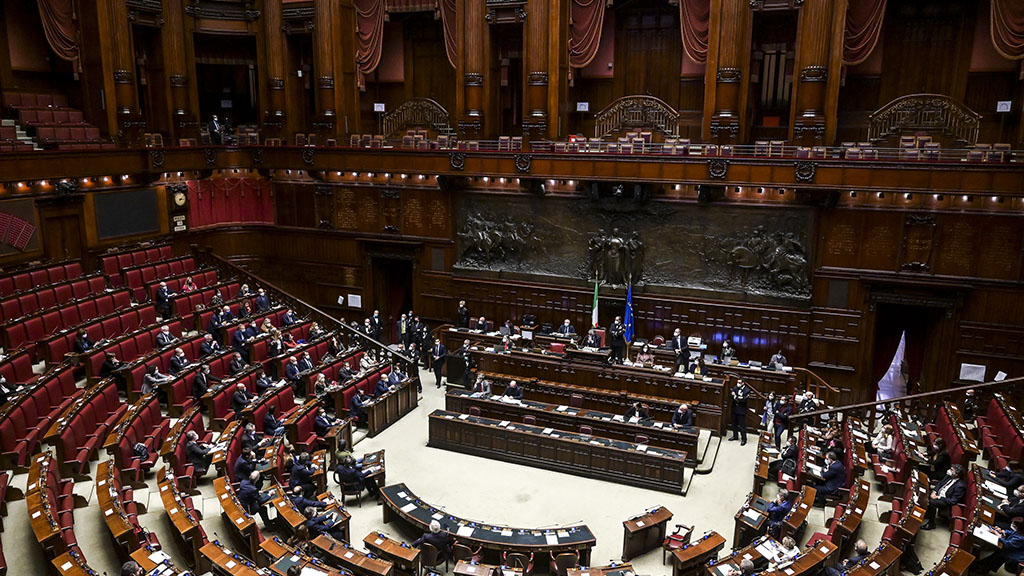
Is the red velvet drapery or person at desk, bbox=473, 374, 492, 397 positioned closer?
person at desk, bbox=473, 374, 492, 397

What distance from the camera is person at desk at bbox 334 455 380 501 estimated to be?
10.4 meters

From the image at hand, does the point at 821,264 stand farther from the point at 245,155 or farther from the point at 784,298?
the point at 245,155

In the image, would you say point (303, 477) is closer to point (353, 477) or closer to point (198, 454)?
point (353, 477)

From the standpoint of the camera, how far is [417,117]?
20.4 metres

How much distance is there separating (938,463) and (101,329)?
14.1 m

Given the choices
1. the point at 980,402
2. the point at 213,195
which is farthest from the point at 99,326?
the point at 980,402

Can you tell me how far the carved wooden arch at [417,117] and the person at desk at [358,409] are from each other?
916 centimetres

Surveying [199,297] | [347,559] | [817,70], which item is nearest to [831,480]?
[347,559]

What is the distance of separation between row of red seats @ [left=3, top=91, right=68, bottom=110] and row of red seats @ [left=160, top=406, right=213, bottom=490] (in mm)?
11178

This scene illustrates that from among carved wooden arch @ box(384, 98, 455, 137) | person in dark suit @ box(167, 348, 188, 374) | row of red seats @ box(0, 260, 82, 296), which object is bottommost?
person in dark suit @ box(167, 348, 188, 374)

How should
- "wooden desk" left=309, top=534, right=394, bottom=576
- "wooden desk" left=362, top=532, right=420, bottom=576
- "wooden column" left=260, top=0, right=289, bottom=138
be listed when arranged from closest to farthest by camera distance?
"wooden desk" left=309, top=534, right=394, bottom=576
"wooden desk" left=362, top=532, right=420, bottom=576
"wooden column" left=260, top=0, right=289, bottom=138

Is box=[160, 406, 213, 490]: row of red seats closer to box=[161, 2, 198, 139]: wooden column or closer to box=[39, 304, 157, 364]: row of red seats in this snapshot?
box=[39, 304, 157, 364]: row of red seats

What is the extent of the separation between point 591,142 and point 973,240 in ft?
25.1

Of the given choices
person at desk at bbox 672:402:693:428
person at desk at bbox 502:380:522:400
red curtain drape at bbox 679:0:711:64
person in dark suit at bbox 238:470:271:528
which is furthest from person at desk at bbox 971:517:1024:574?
red curtain drape at bbox 679:0:711:64
